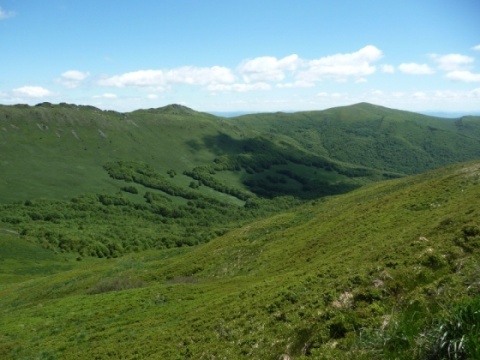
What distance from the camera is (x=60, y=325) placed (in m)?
41.6

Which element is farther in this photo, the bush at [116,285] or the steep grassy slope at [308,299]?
the bush at [116,285]

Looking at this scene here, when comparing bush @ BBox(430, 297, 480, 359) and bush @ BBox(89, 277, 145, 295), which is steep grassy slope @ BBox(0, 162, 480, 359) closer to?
bush @ BBox(430, 297, 480, 359)

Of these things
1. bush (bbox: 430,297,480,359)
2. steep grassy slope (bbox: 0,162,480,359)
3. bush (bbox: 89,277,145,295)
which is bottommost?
bush (bbox: 89,277,145,295)

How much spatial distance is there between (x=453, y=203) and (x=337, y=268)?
21.8m

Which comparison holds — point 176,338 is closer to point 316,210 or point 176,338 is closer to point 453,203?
point 453,203

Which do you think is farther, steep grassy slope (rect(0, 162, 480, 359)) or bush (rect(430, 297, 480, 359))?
steep grassy slope (rect(0, 162, 480, 359))

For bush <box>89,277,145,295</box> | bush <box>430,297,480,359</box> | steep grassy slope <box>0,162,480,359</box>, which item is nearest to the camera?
bush <box>430,297,480,359</box>

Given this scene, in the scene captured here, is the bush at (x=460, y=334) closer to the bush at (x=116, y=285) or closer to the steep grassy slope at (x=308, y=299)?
the steep grassy slope at (x=308, y=299)

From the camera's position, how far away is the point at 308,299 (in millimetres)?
25031

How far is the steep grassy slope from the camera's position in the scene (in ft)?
48.4

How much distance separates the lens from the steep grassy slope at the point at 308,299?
14.8m

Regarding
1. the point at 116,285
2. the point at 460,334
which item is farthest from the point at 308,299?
the point at 116,285

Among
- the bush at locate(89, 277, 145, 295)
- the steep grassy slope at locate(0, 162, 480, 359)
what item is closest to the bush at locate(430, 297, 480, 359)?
the steep grassy slope at locate(0, 162, 480, 359)

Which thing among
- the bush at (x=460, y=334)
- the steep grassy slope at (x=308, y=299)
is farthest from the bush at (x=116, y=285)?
the bush at (x=460, y=334)
